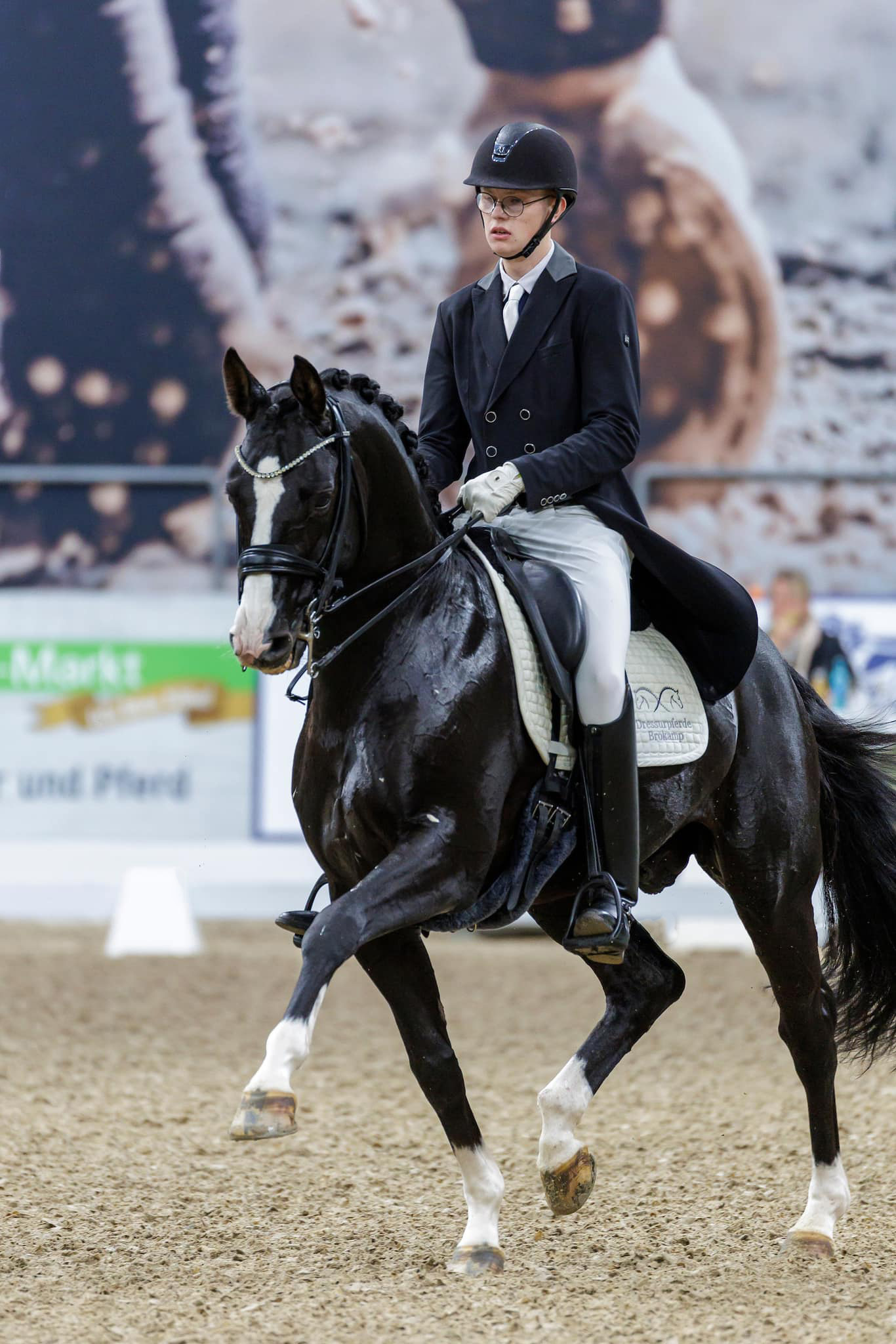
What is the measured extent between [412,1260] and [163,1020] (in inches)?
171

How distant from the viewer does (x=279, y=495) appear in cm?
375

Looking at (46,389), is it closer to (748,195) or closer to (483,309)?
(748,195)

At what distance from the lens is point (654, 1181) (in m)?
5.19

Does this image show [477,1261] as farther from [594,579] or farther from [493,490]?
[493,490]

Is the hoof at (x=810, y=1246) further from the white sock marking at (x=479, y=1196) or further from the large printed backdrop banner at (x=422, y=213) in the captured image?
the large printed backdrop banner at (x=422, y=213)

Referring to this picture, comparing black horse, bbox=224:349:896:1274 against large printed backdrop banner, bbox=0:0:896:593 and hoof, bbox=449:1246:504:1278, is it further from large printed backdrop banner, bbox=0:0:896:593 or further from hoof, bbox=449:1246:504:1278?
large printed backdrop banner, bbox=0:0:896:593

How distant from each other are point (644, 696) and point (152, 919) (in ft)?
22.3

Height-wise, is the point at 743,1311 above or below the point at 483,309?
below

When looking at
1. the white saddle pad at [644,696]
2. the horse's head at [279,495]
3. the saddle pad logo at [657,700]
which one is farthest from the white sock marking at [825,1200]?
the horse's head at [279,495]

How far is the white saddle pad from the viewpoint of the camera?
13.6ft

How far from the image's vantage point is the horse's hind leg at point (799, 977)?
4625 millimetres

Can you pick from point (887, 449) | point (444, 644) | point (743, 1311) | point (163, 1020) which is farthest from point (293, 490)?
point (887, 449)

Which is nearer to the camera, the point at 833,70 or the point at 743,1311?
the point at 743,1311

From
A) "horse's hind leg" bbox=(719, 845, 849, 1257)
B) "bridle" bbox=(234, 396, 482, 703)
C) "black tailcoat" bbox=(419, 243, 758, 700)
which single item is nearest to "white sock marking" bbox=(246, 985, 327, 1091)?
"bridle" bbox=(234, 396, 482, 703)
